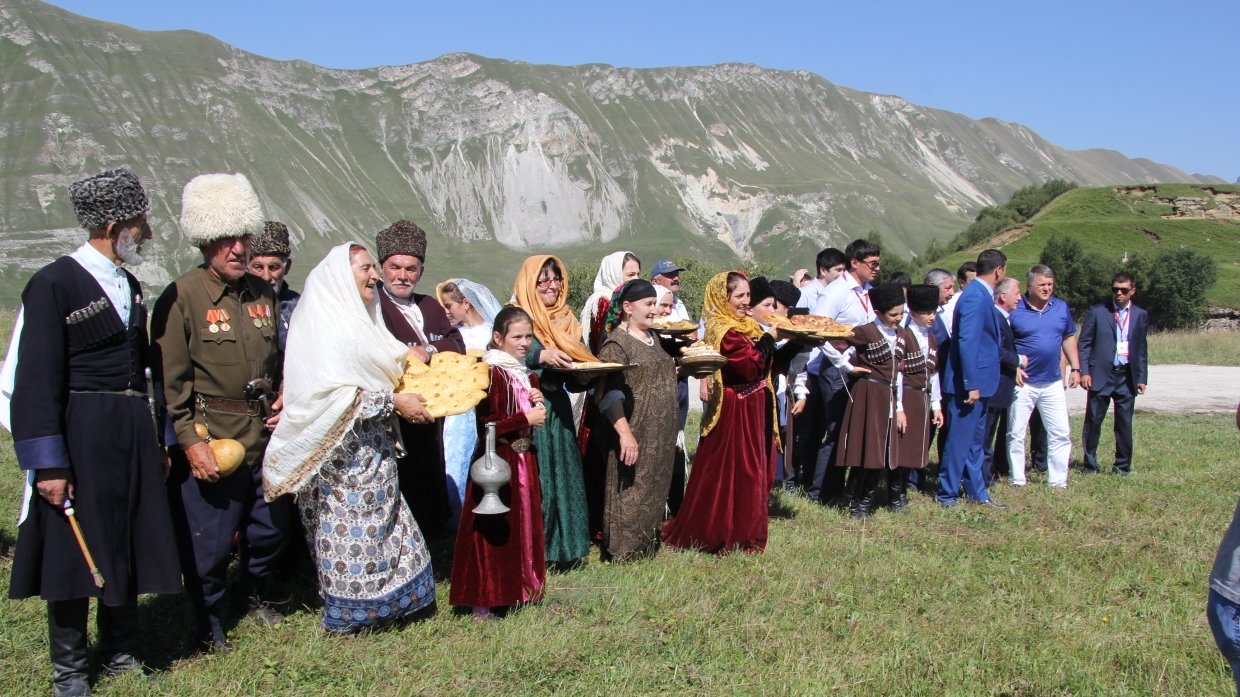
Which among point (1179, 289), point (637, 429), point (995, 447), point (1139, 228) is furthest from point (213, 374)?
point (1139, 228)

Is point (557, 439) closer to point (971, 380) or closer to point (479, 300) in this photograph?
point (479, 300)

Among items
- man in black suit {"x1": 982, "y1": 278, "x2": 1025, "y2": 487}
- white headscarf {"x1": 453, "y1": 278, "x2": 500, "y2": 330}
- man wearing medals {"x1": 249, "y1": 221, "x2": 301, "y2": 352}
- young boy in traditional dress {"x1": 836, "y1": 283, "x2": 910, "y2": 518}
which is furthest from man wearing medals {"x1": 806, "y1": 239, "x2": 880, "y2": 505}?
man wearing medals {"x1": 249, "y1": 221, "x2": 301, "y2": 352}

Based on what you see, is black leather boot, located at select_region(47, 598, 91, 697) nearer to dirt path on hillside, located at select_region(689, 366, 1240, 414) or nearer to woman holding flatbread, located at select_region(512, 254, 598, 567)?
woman holding flatbread, located at select_region(512, 254, 598, 567)

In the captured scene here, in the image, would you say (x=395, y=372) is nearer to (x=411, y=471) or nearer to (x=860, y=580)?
(x=411, y=471)

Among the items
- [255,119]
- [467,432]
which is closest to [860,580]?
[467,432]

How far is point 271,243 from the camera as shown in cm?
550

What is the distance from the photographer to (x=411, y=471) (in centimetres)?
594

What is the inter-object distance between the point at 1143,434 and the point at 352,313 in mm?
10811

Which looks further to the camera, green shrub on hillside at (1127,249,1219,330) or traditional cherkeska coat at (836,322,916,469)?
green shrub on hillside at (1127,249,1219,330)

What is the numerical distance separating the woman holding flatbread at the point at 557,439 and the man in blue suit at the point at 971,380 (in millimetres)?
3575

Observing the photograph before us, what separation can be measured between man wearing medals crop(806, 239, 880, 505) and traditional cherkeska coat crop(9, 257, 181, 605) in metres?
5.42

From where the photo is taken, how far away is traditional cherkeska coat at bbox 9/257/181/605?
3789mm

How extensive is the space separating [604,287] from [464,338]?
47.0 inches

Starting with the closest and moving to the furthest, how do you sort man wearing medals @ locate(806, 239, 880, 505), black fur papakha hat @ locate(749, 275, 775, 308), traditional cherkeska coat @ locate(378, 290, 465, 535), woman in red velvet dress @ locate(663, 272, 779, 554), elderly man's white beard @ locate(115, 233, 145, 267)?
elderly man's white beard @ locate(115, 233, 145, 267)
traditional cherkeska coat @ locate(378, 290, 465, 535)
woman in red velvet dress @ locate(663, 272, 779, 554)
black fur papakha hat @ locate(749, 275, 775, 308)
man wearing medals @ locate(806, 239, 880, 505)
